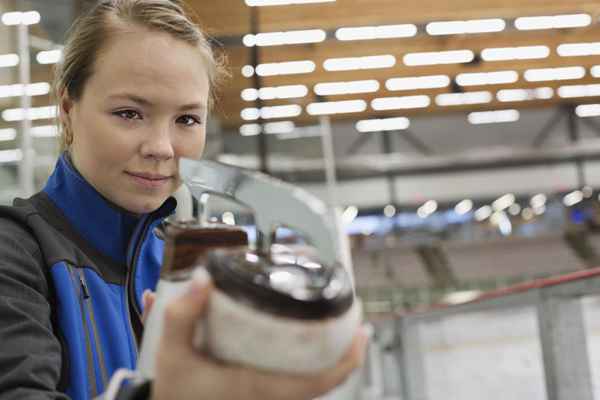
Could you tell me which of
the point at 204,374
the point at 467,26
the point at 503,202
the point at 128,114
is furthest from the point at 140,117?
the point at 503,202

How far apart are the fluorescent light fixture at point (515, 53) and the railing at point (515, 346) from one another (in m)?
7.79

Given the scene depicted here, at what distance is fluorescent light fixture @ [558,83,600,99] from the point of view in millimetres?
13195

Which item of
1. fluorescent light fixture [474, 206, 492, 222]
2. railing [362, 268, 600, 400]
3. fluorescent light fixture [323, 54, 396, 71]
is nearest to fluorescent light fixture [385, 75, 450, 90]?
fluorescent light fixture [323, 54, 396, 71]

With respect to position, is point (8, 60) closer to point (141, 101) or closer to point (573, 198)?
point (141, 101)

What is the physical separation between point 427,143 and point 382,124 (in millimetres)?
1693

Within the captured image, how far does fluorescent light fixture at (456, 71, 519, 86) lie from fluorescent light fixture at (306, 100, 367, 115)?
6.59ft

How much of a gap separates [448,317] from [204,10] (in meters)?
5.58

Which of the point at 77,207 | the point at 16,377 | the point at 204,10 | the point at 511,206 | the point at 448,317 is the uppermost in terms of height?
the point at 204,10

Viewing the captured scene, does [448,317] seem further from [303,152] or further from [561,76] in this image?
[561,76]

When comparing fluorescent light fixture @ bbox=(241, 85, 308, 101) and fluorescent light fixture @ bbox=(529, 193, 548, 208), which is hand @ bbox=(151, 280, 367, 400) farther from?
fluorescent light fixture @ bbox=(529, 193, 548, 208)

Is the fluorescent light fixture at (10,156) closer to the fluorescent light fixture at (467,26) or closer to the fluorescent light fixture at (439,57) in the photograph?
the fluorescent light fixture at (467,26)

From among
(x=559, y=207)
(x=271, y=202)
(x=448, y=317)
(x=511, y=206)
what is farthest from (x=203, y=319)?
(x=511, y=206)

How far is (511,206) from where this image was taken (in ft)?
66.0

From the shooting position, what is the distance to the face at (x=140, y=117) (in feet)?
2.35
